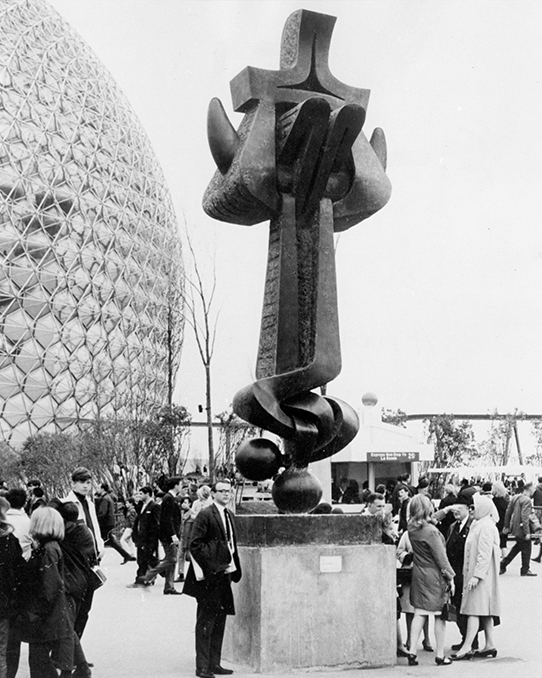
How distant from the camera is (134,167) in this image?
4738 centimetres

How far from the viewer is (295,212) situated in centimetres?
825

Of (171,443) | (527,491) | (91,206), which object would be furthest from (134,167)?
(527,491)

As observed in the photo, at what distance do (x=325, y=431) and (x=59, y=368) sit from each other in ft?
114

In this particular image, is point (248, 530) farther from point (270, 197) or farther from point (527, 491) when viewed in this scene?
point (527, 491)

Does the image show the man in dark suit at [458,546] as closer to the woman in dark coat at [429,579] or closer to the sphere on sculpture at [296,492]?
the woman in dark coat at [429,579]

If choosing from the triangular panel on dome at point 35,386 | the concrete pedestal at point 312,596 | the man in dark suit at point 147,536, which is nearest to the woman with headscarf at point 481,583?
the concrete pedestal at point 312,596

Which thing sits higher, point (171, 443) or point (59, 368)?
point (59, 368)

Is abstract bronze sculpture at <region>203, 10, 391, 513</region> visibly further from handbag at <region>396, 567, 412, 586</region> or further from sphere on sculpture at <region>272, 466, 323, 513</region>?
handbag at <region>396, 567, 412, 586</region>

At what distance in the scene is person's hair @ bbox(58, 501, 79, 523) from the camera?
26.0 ft

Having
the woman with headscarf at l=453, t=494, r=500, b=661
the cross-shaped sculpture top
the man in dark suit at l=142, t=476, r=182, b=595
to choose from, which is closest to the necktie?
the woman with headscarf at l=453, t=494, r=500, b=661

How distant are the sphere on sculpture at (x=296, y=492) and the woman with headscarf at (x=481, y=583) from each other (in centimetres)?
172

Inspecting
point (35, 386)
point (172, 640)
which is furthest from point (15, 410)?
point (172, 640)

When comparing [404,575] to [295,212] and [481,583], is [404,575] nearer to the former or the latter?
[481,583]

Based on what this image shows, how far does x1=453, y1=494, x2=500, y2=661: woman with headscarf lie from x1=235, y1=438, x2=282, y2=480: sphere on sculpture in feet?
6.70
